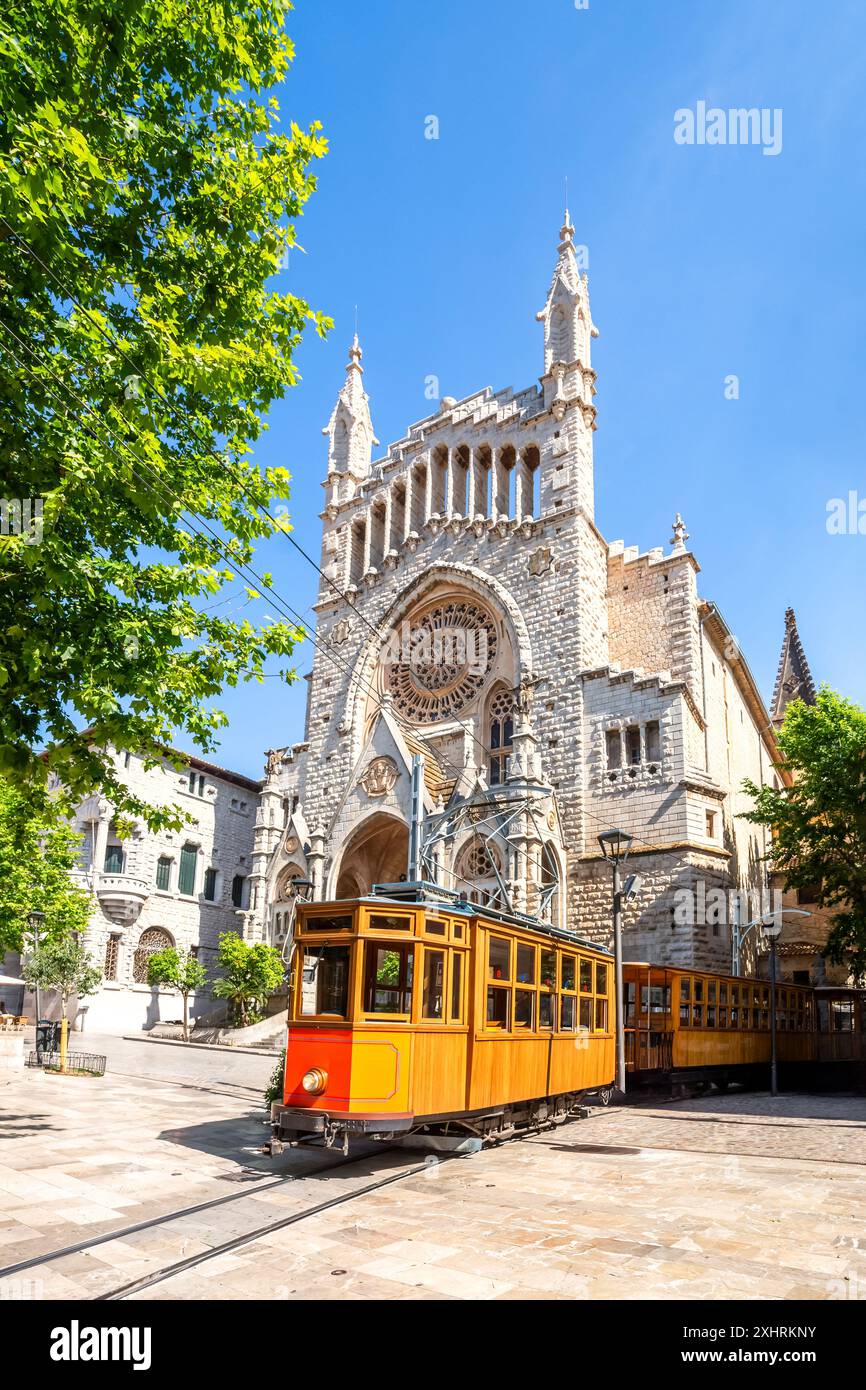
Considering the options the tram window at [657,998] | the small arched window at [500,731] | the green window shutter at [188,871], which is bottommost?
the tram window at [657,998]

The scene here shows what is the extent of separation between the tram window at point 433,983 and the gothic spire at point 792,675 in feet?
191

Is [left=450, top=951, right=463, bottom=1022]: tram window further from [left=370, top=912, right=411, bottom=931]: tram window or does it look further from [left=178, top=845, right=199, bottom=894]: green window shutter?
[left=178, top=845, right=199, bottom=894]: green window shutter

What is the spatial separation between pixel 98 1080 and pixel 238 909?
2294cm

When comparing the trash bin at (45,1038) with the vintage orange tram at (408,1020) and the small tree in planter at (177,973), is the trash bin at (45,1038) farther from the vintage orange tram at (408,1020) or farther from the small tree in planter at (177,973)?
A: the vintage orange tram at (408,1020)

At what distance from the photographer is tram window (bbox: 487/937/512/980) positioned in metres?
11.3

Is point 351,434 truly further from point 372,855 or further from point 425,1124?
point 425,1124

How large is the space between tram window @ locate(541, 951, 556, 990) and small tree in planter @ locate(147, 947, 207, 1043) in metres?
21.7

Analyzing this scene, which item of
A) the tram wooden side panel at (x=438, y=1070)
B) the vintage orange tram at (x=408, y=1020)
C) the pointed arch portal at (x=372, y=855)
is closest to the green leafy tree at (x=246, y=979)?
the pointed arch portal at (x=372, y=855)

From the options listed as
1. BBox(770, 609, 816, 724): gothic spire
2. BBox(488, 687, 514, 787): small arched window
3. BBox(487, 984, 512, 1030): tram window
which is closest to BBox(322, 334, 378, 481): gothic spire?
BBox(488, 687, 514, 787): small arched window

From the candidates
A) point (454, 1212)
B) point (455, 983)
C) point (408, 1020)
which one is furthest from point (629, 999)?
point (454, 1212)

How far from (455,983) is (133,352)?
750 centimetres

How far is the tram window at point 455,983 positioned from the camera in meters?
10.5

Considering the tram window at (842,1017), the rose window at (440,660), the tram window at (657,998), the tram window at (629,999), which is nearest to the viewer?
the tram window at (629,999)

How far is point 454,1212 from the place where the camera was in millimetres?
7809
